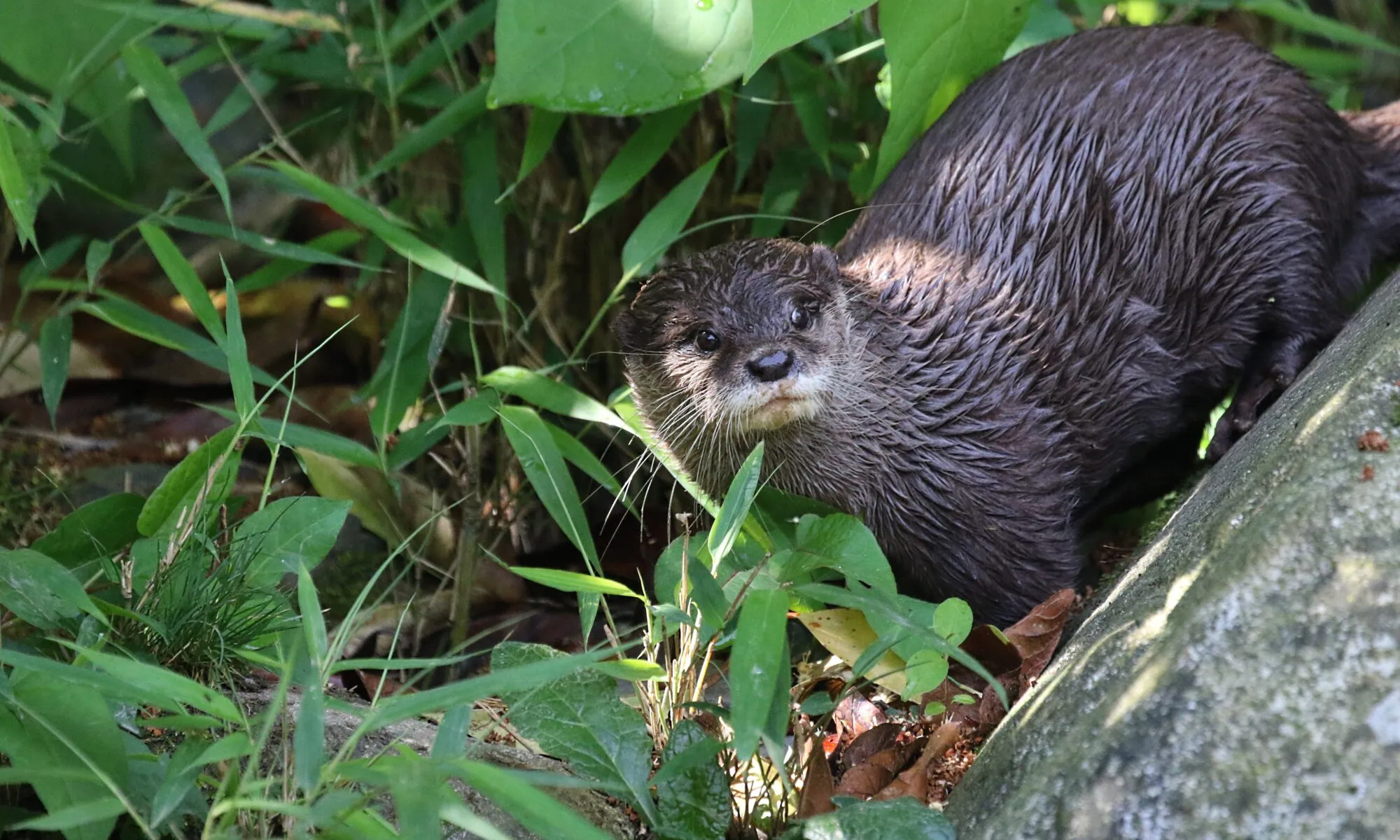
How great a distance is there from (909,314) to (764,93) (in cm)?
56

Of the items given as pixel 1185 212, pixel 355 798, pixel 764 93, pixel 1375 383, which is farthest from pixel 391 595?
pixel 1375 383

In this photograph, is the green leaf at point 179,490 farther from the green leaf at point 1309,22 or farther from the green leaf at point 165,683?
the green leaf at point 1309,22

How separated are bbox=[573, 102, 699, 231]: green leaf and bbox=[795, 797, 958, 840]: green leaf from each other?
4.62ft

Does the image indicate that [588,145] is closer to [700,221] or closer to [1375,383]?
[700,221]

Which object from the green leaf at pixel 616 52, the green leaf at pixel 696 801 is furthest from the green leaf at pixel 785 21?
the green leaf at pixel 696 801

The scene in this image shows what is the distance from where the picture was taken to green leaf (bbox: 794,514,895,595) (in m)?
1.73

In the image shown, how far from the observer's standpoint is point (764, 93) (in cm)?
269

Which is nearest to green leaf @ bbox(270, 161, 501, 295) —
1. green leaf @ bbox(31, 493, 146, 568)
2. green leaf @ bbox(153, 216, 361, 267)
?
green leaf @ bbox(153, 216, 361, 267)

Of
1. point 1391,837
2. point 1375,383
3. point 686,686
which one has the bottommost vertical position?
point 686,686

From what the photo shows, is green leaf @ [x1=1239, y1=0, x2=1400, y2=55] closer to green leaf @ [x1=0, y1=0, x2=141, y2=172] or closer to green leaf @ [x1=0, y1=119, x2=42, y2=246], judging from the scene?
green leaf @ [x1=0, y1=0, x2=141, y2=172]

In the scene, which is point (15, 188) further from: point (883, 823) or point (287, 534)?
point (883, 823)

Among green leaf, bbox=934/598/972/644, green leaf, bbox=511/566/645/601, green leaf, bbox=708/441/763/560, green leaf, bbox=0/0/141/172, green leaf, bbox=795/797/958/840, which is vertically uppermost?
green leaf, bbox=0/0/141/172

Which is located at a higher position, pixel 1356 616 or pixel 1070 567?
pixel 1356 616

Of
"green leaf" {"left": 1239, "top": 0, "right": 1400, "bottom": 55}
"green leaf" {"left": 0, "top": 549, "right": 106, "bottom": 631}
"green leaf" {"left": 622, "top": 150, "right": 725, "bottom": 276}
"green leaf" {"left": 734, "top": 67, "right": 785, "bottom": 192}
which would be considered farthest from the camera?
"green leaf" {"left": 1239, "top": 0, "right": 1400, "bottom": 55}
